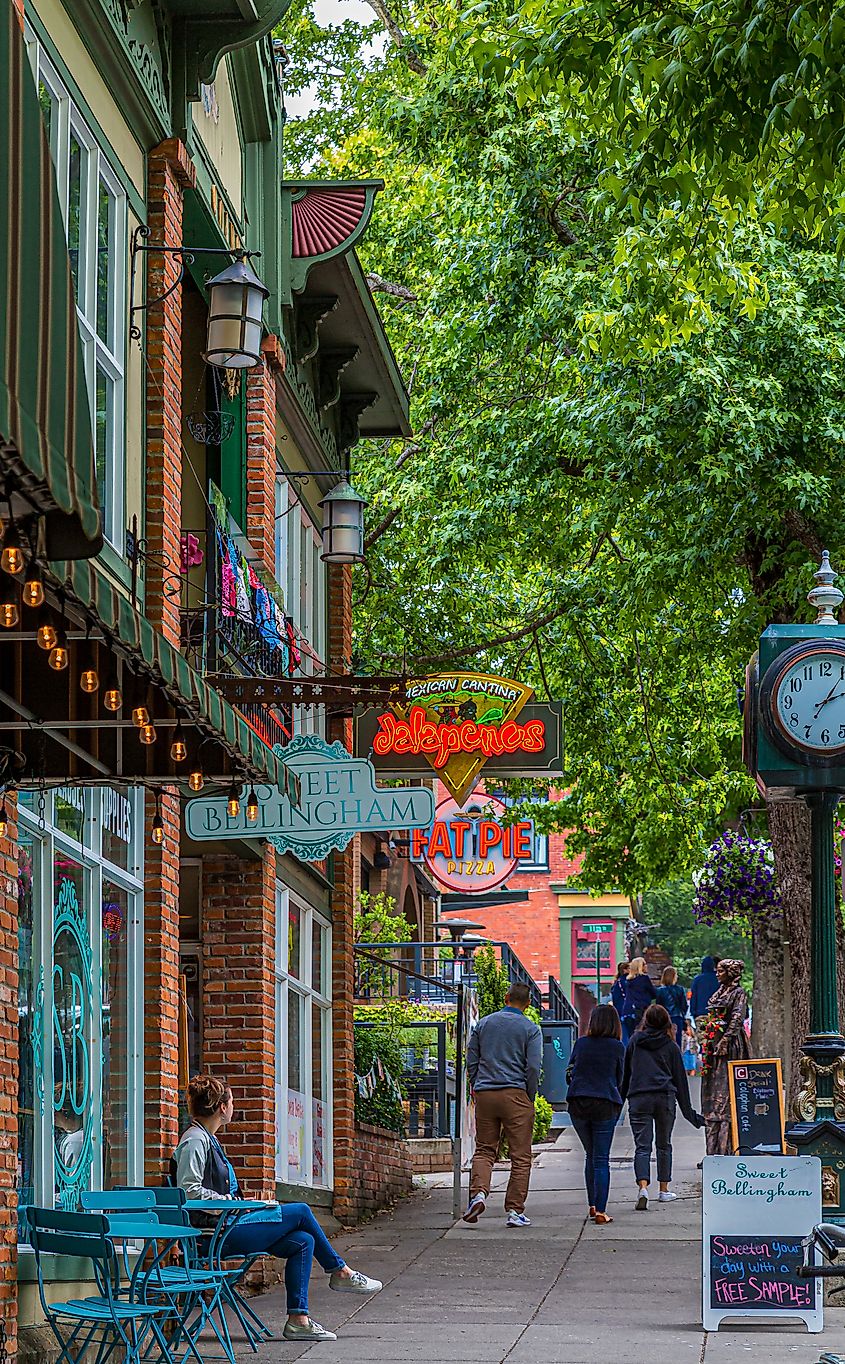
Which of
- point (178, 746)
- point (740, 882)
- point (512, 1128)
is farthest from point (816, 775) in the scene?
point (740, 882)

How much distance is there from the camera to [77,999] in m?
9.61

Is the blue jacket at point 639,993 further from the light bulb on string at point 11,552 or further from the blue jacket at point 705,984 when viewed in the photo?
the light bulb on string at point 11,552

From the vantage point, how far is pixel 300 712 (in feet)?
52.9

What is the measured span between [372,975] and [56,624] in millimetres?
15753

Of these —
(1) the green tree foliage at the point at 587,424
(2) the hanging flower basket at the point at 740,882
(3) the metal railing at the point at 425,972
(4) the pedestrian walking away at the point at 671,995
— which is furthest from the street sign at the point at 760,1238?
(4) the pedestrian walking away at the point at 671,995

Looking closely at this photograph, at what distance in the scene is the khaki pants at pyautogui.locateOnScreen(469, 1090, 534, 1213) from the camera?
1535cm

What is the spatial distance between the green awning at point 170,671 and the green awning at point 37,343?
0.54m

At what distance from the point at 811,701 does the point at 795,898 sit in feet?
18.7

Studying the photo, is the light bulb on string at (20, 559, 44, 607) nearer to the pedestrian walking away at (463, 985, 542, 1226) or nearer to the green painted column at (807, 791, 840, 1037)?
the green painted column at (807, 791, 840, 1037)

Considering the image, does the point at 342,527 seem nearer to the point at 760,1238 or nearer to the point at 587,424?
the point at 587,424

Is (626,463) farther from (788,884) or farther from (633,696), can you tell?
(633,696)

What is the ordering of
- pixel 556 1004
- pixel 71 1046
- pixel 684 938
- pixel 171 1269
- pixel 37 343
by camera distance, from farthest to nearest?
pixel 684 938 → pixel 556 1004 → pixel 71 1046 → pixel 171 1269 → pixel 37 343

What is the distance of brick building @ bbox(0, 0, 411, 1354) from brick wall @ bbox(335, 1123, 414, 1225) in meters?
0.11

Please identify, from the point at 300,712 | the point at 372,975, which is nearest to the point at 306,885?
the point at 300,712
